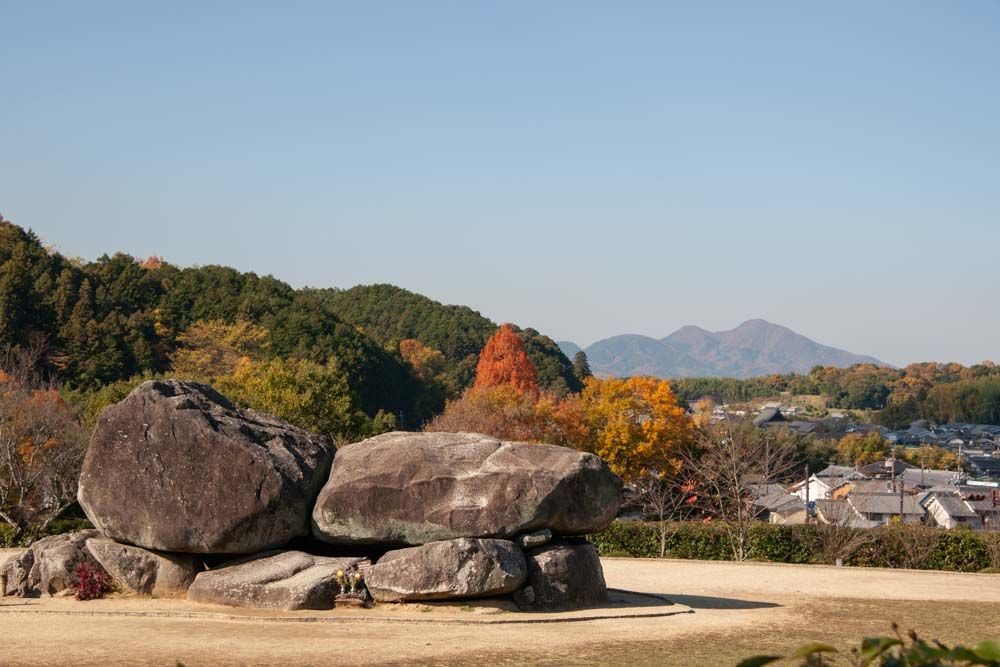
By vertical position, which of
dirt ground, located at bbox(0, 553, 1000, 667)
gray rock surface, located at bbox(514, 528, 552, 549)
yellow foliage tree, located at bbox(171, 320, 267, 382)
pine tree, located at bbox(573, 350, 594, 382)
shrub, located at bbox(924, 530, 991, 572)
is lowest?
dirt ground, located at bbox(0, 553, 1000, 667)

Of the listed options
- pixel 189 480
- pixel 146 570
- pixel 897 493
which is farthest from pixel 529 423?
pixel 189 480

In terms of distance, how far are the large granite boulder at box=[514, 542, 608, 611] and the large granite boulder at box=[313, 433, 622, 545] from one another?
1.58ft

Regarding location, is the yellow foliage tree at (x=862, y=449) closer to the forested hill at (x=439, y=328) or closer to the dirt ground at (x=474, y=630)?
the forested hill at (x=439, y=328)

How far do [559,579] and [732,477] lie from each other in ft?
51.5

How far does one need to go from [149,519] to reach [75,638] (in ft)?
11.9

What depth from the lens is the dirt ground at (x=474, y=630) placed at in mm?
15688

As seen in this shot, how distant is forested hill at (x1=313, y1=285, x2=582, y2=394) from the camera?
98.6m

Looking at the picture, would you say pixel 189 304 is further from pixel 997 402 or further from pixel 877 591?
pixel 997 402

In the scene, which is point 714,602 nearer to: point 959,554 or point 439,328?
point 959,554

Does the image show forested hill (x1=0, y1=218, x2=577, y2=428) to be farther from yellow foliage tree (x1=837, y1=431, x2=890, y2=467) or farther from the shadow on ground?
the shadow on ground

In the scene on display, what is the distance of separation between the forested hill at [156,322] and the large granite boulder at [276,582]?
30.0 meters

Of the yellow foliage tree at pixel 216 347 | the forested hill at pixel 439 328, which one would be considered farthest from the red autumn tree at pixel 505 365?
the yellow foliage tree at pixel 216 347

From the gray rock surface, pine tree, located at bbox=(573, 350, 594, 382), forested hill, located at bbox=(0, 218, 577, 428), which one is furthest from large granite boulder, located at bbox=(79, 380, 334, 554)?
pine tree, located at bbox=(573, 350, 594, 382)

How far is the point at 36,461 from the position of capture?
3309 centimetres
